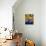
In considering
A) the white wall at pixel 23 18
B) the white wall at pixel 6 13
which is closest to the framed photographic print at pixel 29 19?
the white wall at pixel 23 18

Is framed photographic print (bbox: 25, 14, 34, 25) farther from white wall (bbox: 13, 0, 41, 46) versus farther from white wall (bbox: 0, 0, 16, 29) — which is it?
white wall (bbox: 0, 0, 16, 29)

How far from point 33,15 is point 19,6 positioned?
2.66 feet

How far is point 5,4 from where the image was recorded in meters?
4.25

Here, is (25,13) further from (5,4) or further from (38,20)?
(5,4)

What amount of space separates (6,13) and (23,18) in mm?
1484

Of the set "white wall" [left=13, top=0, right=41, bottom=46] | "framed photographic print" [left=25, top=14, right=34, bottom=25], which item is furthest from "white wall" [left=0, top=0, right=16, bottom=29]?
"framed photographic print" [left=25, top=14, right=34, bottom=25]

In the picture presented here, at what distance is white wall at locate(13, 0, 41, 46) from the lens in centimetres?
556

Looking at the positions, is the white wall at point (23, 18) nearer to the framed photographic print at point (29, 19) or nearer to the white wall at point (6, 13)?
the framed photographic print at point (29, 19)

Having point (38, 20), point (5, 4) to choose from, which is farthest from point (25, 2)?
point (5, 4)

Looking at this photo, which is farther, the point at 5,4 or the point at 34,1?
the point at 34,1

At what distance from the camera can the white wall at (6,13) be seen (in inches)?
166

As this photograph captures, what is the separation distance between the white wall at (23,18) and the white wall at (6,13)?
1.32m

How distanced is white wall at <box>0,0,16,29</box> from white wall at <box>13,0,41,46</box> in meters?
A: 1.32

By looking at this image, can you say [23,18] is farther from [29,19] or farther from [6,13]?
[6,13]
